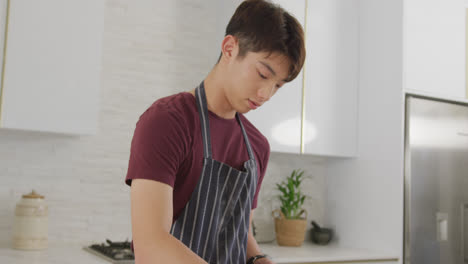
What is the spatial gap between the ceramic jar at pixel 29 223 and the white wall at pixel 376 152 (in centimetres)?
186

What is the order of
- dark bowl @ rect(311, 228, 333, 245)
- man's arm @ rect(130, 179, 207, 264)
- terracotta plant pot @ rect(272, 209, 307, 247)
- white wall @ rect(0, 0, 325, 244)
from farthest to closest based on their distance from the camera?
dark bowl @ rect(311, 228, 333, 245) → terracotta plant pot @ rect(272, 209, 307, 247) → white wall @ rect(0, 0, 325, 244) → man's arm @ rect(130, 179, 207, 264)

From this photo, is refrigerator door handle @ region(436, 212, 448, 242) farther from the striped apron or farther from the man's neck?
the man's neck

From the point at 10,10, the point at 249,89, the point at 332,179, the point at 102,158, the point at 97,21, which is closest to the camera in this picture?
the point at 249,89

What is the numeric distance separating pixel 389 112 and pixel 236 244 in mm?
2031

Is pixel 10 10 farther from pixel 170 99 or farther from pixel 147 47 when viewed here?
pixel 170 99

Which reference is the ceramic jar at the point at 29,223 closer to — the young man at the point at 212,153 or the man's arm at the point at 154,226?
the young man at the point at 212,153

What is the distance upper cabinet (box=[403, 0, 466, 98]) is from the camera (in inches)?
118

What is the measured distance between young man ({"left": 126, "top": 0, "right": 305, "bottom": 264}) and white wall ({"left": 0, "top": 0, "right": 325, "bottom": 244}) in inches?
63.0

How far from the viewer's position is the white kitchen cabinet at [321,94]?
2.95 metres

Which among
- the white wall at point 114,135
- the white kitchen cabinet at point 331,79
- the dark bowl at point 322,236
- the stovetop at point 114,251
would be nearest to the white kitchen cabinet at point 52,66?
→ the white wall at point 114,135

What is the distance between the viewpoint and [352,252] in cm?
296

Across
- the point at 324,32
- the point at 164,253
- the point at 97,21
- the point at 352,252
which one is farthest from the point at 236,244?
the point at 324,32

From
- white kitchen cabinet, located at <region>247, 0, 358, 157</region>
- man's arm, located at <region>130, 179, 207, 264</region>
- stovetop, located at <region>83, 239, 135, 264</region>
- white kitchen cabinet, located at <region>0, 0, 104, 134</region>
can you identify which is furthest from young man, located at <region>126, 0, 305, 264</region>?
white kitchen cabinet, located at <region>247, 0, 358, 157</region>

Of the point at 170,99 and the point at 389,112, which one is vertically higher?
the point at 389,112
